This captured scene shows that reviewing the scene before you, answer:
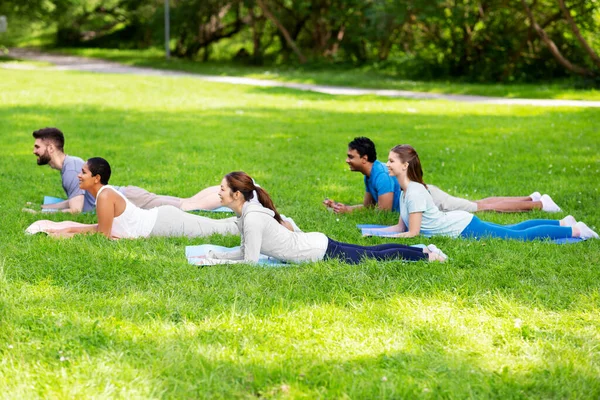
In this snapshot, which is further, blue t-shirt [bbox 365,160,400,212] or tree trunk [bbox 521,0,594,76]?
tree trunk [bbox 521,0,594,76]

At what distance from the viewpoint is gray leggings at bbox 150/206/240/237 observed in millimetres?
7277

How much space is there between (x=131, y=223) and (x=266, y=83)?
1896cm

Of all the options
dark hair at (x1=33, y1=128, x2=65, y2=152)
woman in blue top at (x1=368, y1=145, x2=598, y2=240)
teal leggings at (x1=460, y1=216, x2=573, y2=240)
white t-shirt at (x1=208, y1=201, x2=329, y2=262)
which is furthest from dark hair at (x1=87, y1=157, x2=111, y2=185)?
teal leggings at (x1=460, y1=216, x2=573, y2=240)

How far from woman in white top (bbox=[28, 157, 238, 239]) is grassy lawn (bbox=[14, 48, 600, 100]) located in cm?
1551

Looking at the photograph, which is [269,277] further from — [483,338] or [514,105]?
[514,105]

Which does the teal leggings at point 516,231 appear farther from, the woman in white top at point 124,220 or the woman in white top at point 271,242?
the woman in white top at point 124,220

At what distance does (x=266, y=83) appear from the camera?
25.6 metres

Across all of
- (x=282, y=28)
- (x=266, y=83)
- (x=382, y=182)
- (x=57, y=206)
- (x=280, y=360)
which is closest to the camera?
(x=280, y=360)

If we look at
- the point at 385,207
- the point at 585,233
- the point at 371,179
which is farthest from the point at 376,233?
the point at 585,233

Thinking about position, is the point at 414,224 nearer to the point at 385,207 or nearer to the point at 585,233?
the point at 385,207

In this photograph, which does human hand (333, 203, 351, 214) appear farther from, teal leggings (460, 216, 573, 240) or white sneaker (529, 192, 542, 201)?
white sneaker (529, 192, 542, 201)

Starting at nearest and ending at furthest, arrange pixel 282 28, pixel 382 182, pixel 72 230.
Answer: pixel 72 230 → pixel 382 182 → pixel 282 28

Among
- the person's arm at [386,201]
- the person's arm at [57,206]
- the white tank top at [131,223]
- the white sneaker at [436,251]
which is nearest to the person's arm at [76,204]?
the person's arm at [57,206]

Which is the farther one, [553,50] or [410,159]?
[553,50]
